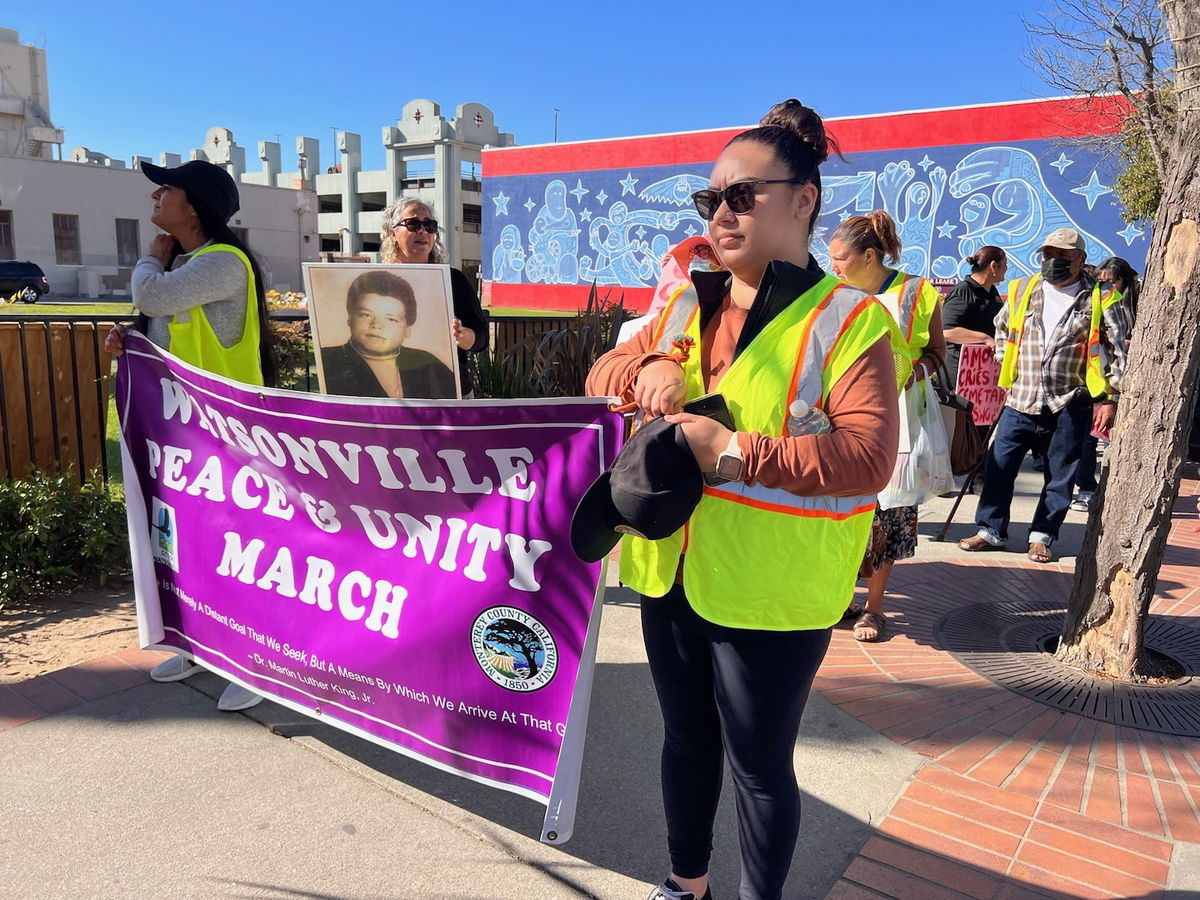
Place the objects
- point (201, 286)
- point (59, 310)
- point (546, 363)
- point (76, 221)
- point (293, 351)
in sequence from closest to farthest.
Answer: point (201, 286) → point (546, 363) → point (293, 351) → point (59, 310) → point (76, 221)

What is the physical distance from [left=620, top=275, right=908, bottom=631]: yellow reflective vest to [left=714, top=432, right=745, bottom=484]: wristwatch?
0.11m

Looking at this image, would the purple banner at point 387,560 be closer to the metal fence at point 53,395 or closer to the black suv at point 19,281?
the metal fence at point 53,395

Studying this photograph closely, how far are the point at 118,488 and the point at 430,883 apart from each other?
4952 millimetres

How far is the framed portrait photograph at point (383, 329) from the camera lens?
302 cm

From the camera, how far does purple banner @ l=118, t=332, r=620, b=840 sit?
2303mm

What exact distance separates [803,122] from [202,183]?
2274 mm

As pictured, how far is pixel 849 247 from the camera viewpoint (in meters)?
3.97

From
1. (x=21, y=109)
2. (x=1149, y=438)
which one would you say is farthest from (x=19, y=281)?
(x=1149, y=438)

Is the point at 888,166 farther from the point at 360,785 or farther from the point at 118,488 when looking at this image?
the point at 360,785

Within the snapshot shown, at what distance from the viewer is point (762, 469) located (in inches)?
64.6

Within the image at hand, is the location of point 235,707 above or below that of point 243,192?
below

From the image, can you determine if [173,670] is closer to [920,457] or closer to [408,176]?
[920,457]

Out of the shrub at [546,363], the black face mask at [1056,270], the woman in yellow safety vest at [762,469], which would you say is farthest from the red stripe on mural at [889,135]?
the woman in yellow safety vest at [762,469]

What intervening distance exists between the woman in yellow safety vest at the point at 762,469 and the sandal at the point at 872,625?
90.6 inches
